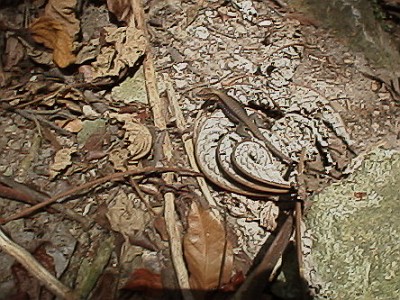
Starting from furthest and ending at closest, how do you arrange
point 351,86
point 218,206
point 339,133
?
1. point 351,86
2. point 339,133
3. point 218,206

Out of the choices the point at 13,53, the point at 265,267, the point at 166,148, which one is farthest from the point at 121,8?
the point at 265,267

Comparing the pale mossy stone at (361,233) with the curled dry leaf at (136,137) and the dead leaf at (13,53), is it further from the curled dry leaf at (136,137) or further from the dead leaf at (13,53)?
the dead leaf at (13,53)

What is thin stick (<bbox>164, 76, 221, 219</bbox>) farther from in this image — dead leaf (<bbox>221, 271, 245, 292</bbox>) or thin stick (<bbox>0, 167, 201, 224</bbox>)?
dead leaf (<bbox>221, 271, 245, 292</bbox>)

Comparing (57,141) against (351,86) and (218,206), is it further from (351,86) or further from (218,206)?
(351,86)

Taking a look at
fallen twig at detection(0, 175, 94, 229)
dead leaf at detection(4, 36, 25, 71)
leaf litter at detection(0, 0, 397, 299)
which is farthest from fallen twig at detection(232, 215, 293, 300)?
dead leaf at detection(4, 36, 25, 71)

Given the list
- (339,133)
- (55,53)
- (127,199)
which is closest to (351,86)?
(339,133)

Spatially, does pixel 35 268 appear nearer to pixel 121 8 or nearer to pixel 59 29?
pixel 59 29

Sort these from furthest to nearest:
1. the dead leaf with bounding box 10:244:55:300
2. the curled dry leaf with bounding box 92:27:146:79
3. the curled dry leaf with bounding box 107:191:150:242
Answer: the curled dry leaf with bounding box 92:27:146:79, the curled dry leaf with bounding box 107:191:150:242, the dead leaf with bounding box 10:244:55:300
